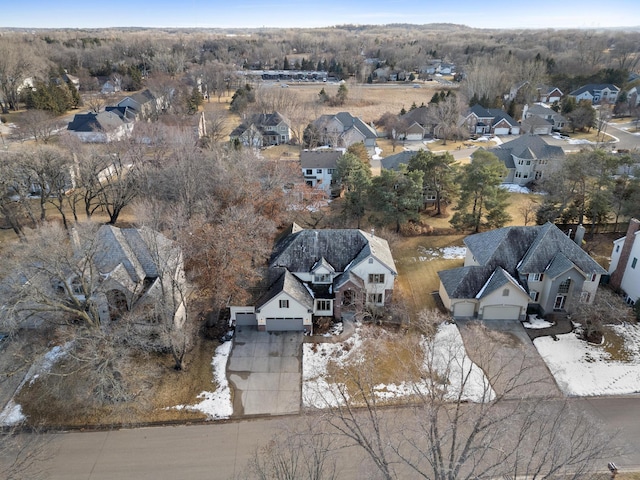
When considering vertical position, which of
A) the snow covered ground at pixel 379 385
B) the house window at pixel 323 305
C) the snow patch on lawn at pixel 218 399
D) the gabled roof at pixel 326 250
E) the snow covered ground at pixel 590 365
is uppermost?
the gabled roof at pixel 326 250

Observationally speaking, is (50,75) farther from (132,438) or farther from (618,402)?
(618,402)

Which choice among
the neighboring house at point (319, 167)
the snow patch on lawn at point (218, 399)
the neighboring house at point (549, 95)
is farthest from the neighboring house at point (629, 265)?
the neighboring house at point (549, 95)

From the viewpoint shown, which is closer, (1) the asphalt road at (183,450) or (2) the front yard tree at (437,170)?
(1) the asphalt road at (183,450)

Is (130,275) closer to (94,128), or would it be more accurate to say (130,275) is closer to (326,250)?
(326,250)

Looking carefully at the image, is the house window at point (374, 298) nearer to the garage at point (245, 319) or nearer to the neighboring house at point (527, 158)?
the garage at point (245, 319)

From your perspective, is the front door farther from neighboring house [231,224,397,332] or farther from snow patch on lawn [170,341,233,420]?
snow patch on lawn [170,341,233,420]

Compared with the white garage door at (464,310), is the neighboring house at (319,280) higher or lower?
higher
